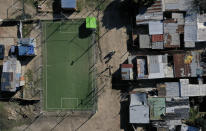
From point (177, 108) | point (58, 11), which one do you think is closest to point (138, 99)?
point (177, 108)

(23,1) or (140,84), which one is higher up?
(23,1)

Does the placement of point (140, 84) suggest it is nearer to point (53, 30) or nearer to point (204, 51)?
point (204, 51)

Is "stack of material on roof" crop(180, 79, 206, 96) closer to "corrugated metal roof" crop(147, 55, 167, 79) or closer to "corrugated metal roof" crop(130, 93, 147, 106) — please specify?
"corrugated metal roof" crop(147, 55, 167, 79)

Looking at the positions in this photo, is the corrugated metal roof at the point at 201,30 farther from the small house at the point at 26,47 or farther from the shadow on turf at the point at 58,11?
the small house at the point at 26,47

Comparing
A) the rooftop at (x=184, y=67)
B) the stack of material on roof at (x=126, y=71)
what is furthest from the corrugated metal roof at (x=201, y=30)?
the stack of material on roof at (x=126, y=71)

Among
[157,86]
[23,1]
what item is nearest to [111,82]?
[157,86]

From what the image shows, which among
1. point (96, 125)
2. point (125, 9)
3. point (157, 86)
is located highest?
point (125, 9)

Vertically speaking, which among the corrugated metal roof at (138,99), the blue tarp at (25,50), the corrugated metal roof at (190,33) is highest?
the corrugated metal roof at (190,33)
